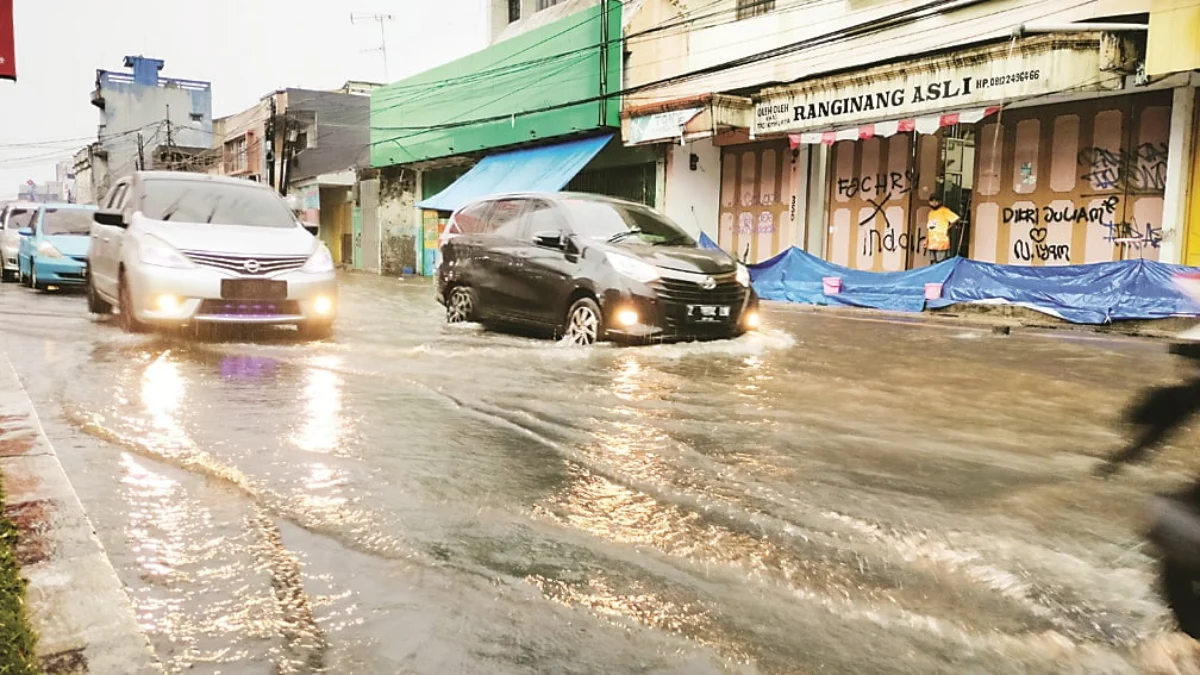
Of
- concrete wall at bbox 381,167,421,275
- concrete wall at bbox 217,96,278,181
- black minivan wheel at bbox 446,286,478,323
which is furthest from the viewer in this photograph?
concrete wall at bbox 217,96,278,181

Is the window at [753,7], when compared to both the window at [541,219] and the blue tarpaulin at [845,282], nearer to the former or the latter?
the blue tarpaulin at [845,282]

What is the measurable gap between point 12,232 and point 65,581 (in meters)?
20.8

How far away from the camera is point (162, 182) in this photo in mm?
10422

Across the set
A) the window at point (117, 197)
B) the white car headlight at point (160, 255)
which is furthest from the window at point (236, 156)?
the white car headlight at point (160, 255)

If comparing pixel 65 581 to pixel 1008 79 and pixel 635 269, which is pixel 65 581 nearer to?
pixel 635 269

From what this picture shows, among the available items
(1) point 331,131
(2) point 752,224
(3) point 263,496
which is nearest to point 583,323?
(3) point 263,496

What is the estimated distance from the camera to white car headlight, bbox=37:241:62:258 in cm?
1595

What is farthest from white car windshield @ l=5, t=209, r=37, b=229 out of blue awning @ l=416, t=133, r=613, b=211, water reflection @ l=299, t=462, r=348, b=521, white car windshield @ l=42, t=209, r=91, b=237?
water reflection @ l=299, t=462, r=348, b=521

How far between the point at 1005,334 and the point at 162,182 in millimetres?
10365

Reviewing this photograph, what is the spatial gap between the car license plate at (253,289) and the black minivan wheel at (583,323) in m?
2.90

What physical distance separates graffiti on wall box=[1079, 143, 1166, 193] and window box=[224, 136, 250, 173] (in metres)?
47.0

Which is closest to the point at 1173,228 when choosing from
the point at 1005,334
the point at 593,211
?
the point at 1005,334

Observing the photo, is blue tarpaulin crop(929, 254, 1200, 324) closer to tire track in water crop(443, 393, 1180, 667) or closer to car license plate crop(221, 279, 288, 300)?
tire track in water crop(443, 393, 1180, 667)

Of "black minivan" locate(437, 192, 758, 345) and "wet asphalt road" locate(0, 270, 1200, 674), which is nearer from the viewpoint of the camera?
"wet asphalt road" locate(0, 270, 1200, 674)
